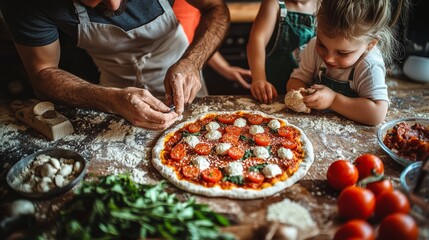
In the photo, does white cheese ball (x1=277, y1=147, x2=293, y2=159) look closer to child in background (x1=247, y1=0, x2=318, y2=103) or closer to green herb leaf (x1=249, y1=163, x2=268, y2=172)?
green herb leaf (x1=249, y1=163, x2=268, y2=172)

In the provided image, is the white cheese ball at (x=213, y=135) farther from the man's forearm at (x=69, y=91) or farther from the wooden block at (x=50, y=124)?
the wooden block at (x=50, y=124)

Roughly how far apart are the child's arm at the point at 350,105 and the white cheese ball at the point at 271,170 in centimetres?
50

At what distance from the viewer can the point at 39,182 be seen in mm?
1504

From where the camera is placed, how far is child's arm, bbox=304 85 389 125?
1.84 m

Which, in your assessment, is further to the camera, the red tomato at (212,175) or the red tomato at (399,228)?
the red tomato at (212,175)

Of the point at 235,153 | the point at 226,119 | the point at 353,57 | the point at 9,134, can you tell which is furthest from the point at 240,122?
the point at 9,134

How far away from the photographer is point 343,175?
4.64 feet

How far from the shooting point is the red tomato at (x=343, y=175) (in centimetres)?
142

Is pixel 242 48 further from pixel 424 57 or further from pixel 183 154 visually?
pixel 183 154

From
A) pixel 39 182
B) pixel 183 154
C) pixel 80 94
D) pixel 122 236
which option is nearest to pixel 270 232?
pixel 122 236

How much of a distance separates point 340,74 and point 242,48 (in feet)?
5.69

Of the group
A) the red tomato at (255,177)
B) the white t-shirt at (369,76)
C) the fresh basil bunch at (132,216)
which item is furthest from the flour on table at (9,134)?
the white t-shirt at (369,76)

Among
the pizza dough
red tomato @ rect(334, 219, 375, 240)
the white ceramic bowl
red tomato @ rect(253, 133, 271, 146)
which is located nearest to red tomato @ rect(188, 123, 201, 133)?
red tomato @ rect(253, 133, 271, 146)

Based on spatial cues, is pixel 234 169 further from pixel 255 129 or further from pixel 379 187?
pixel 379 187
